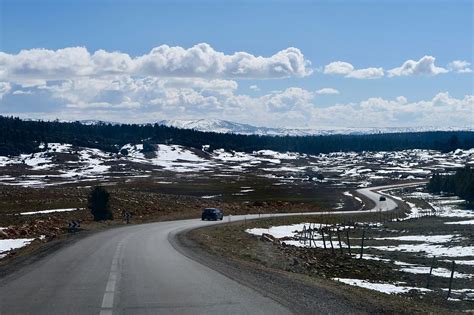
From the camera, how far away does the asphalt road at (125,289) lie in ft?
37.1

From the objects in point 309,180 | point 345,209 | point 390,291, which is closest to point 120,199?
point 345,209

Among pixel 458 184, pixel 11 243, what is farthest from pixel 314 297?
pixel 458 184

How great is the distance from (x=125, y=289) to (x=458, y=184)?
114 metres

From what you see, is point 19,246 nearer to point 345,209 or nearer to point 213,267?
point 213,267

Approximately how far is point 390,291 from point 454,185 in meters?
112

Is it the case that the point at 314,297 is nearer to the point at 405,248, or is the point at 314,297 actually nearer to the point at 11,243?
the point at 11,243

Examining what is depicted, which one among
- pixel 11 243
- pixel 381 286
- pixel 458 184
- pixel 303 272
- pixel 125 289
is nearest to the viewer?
pixel 125 289

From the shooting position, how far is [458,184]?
117 meters

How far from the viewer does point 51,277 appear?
15.8 metres

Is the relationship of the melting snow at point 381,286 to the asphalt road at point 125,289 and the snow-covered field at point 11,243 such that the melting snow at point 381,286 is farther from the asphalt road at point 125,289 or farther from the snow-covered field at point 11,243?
the snow-covered field at point 11,243

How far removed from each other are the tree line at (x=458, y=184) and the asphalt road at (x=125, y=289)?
88.9 meters

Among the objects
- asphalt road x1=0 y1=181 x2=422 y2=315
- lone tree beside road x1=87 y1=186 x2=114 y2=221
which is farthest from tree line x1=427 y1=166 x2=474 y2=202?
asphalt road x1=0 y1=181 x2=422 y2=315

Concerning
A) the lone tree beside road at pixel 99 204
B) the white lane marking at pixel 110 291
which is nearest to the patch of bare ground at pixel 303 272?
the white lane marking at pixel 110 291

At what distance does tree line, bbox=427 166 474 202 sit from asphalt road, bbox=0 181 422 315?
8889 centimetres
